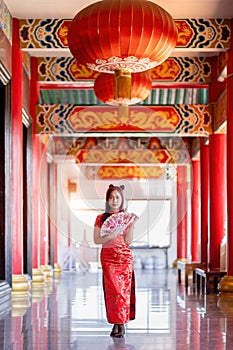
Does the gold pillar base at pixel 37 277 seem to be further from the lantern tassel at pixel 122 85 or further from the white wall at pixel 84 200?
the white wall at pixel 84 200

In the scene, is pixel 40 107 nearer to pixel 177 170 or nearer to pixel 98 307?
pixel 98 307

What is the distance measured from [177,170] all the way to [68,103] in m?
4.72

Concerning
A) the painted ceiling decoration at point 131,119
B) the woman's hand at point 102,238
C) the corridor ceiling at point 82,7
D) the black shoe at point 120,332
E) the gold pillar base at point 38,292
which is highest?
the corridor ceiling at point 82,7

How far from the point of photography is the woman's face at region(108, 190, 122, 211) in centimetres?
471

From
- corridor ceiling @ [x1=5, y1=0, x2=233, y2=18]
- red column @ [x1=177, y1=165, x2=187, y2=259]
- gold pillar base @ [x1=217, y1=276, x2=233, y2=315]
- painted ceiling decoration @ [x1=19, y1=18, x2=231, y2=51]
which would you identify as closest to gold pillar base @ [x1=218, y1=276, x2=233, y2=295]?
gold pillar base @ [x1=217, y1=276, x2=233, y2=315]

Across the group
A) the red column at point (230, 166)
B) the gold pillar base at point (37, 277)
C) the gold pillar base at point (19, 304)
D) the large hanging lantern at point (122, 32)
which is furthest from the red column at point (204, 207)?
the large hanging lantern at point (122, 32)

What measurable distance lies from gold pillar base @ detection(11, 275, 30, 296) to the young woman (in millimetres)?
3143

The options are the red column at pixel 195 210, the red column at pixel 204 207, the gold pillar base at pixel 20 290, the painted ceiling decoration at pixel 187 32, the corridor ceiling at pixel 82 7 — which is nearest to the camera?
the corridor ceiling at pixel 82 7

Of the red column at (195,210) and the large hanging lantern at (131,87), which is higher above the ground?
the large hanging lantern at (131,87)

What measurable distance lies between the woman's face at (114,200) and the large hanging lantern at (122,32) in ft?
3.25

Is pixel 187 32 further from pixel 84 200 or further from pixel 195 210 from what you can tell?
pixel 84 200

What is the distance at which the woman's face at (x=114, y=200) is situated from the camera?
471cm

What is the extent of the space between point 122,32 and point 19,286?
3.72 metres

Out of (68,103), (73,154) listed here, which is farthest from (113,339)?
(73,154)
